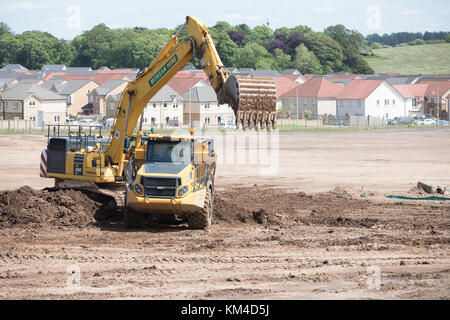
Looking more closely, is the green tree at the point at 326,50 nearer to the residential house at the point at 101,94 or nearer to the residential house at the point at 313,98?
the residential house at the point at 313,98

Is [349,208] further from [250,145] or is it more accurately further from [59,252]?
[250,145]

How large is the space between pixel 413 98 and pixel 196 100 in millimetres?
36369

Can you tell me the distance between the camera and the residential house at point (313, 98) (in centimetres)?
9900

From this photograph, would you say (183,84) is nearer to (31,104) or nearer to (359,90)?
(31,104)

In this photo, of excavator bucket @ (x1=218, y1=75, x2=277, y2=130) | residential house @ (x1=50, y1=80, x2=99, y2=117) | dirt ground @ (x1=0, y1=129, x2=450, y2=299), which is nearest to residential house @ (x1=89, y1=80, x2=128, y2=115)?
residential house @ (x1=50, y1=80, x2=99, y2=117)

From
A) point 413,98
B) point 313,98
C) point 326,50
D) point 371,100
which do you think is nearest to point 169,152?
point 371,100

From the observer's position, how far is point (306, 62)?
155250 mm

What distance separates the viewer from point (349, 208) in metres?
23.8

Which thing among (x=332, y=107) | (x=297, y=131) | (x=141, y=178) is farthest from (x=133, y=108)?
(x=332, y=107)

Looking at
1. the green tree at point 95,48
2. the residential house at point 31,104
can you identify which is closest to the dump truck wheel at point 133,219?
the residential house at point 31,104

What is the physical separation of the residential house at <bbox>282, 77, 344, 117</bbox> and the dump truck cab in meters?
77.7

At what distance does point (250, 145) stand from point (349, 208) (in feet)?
97.4

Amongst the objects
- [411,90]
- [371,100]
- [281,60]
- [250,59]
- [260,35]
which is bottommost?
[371,100]

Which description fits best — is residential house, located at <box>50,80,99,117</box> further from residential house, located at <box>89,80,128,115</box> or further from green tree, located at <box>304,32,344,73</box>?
green tree, located at <box>304,32,344,73</box>
